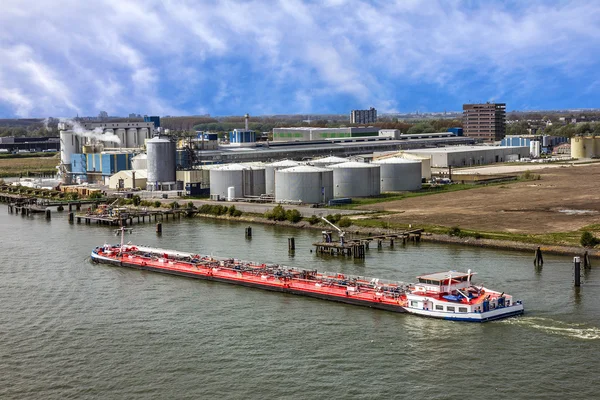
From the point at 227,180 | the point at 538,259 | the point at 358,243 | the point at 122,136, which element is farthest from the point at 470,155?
the point at 538,259

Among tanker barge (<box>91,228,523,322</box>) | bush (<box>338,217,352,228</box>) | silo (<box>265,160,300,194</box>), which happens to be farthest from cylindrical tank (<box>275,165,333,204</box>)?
tanker barge (<box>91,228,523,322</box>)

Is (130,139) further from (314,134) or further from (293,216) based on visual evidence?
(293,216)

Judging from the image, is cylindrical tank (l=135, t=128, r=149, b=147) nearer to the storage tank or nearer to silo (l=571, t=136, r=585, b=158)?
the storage tank

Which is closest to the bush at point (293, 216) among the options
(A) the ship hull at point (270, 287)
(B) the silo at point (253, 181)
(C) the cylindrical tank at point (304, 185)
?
(C) the cylindrical tank at point (304, 185)

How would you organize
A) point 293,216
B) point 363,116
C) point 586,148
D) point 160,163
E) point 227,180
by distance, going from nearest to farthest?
1. point 293,216
2. point 227,180
3. point 160,163
4. point 586,148
5. point 363,116

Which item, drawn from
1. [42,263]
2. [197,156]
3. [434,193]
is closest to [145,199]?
[197,156]

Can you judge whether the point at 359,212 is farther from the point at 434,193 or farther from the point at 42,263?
the point at 42,263
